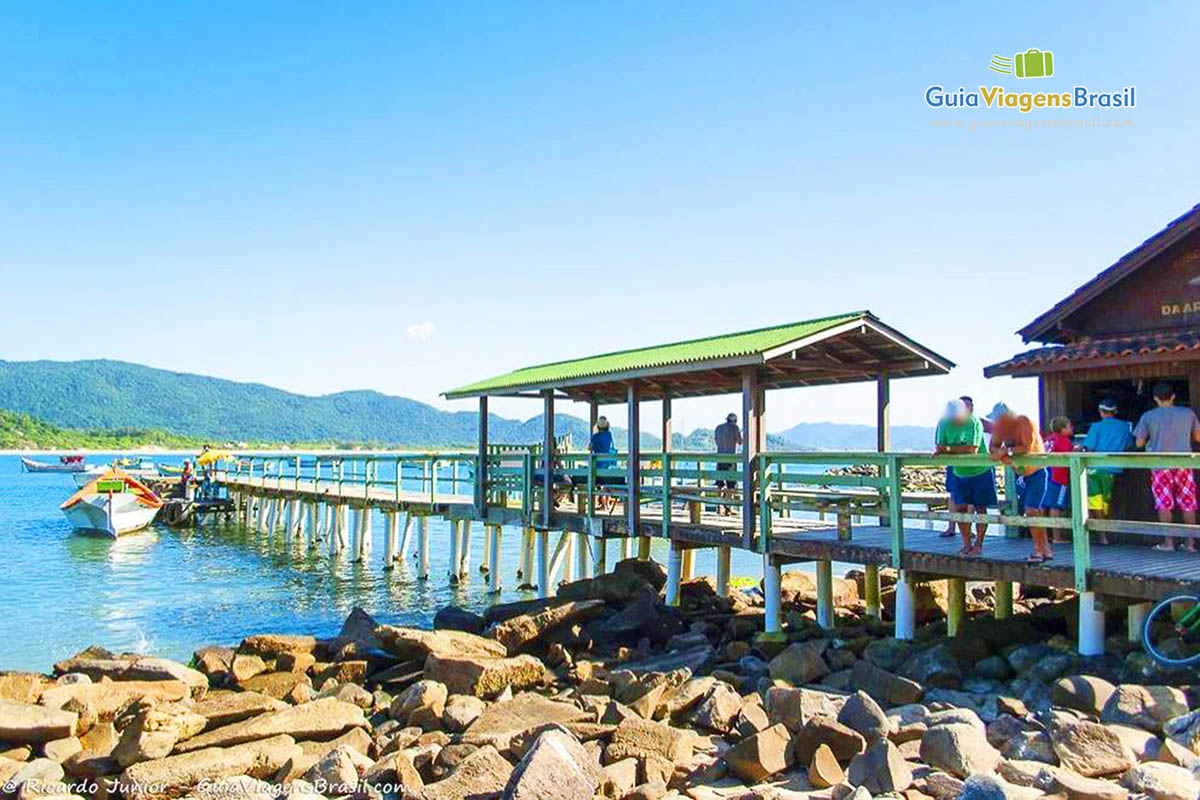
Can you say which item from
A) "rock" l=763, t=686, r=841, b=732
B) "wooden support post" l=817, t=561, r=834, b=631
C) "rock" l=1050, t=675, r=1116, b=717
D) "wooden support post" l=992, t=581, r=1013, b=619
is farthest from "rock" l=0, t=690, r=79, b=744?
"wooden support post" l=992, t=581, r=1013, b=619

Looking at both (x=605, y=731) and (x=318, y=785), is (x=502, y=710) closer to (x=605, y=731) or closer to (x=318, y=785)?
(x=605, y=731)

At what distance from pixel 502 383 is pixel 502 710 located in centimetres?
921

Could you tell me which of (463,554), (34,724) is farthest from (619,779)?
(463,554)

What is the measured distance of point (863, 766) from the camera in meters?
6.23

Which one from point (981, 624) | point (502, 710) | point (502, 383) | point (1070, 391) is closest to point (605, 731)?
point (502, 710)

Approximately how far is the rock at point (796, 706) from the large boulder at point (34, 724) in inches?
264

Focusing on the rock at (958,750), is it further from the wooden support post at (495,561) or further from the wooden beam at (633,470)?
the wooden support post at (495,561)

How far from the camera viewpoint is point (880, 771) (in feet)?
20.0

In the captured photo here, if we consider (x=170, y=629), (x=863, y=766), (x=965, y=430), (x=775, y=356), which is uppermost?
(x=775, y=356)

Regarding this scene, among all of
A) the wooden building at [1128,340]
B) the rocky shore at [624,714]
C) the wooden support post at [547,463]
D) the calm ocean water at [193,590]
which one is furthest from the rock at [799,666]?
the calm ocean water at [193,590]

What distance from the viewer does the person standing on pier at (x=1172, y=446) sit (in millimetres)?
9375

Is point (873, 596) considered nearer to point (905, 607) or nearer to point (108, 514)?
point (905, 607)

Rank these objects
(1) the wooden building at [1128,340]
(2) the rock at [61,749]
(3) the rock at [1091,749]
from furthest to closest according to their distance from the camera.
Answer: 1. (1) the wooden building at [1128,340]
2. (2) the rock at [61,749]
3. (3) the rock at [1091,749]

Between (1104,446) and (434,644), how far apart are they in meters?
7.77
